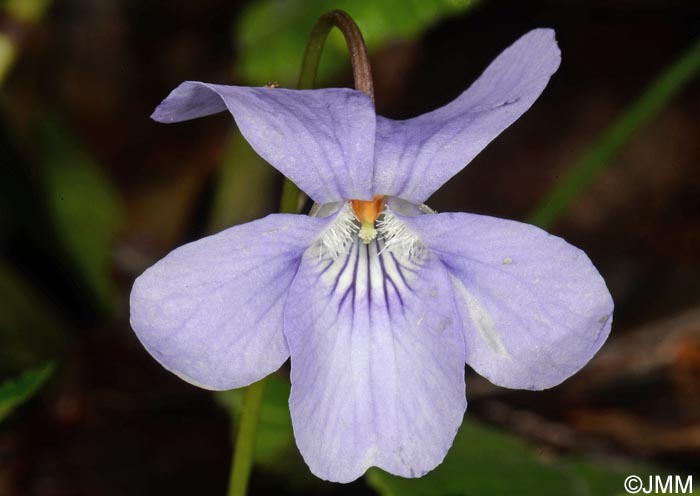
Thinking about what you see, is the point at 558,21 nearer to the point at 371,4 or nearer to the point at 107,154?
the point at 371,4

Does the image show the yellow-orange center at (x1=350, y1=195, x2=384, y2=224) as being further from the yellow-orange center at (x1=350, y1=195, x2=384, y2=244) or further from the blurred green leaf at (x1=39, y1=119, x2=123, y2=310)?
the blurred green leaf at (x1=39, y1=119, x2=123, y2=310)

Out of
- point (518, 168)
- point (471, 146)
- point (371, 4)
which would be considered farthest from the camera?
point (518, 168)

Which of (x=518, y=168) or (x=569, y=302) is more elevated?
(x=569, y=302)

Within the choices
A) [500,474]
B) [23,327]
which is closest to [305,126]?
[500,474]

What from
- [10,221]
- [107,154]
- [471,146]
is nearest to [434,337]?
[471,146]

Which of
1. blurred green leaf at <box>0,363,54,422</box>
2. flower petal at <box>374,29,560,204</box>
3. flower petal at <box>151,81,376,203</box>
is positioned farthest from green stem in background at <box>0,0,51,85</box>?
flower petal at <box>374,29,560,204</box>

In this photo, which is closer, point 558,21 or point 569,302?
point 569,302

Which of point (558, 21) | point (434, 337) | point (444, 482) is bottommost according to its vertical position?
point (444, 482)
